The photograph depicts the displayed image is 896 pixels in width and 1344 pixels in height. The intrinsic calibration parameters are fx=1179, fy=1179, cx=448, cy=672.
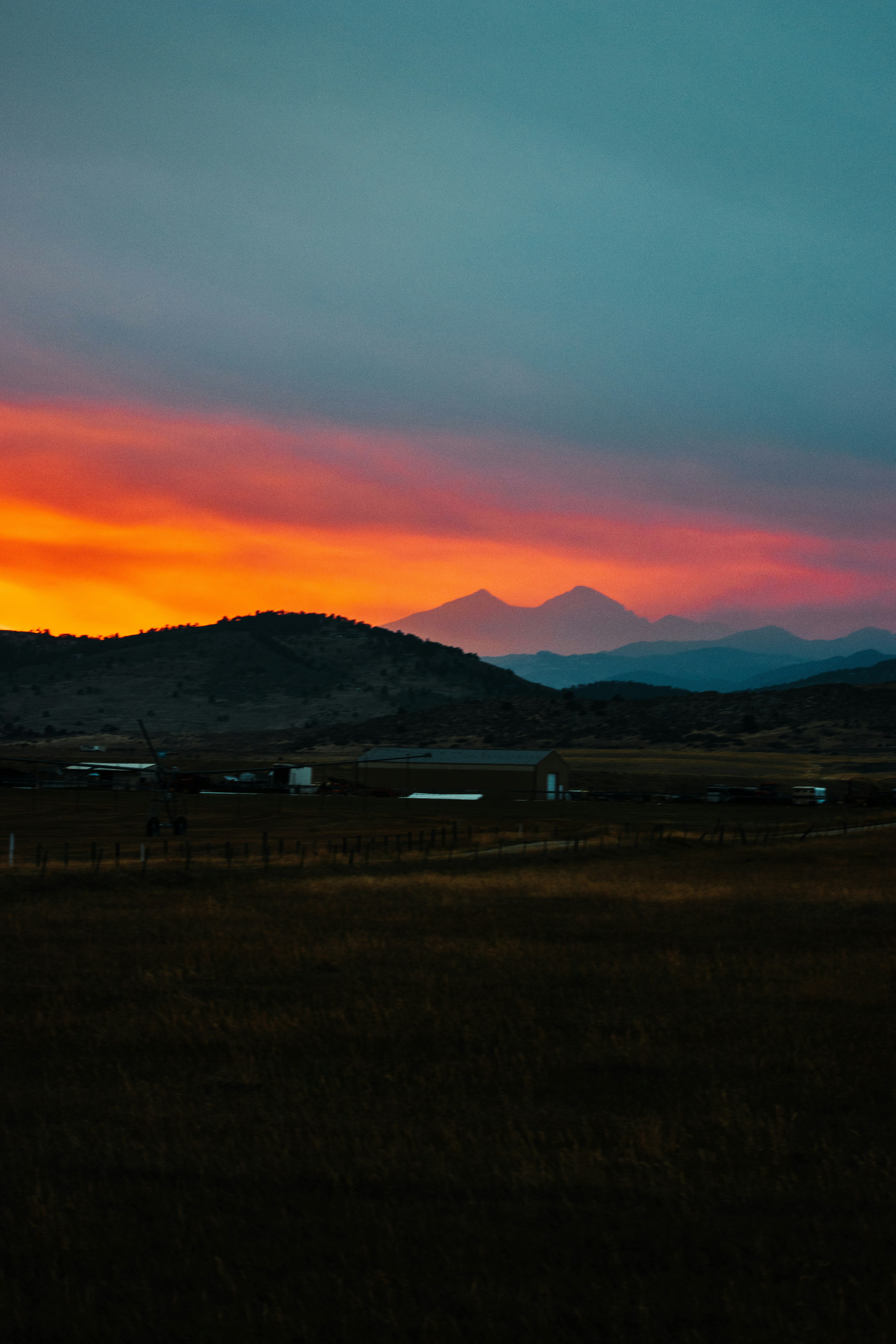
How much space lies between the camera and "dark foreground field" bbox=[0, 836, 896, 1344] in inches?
402

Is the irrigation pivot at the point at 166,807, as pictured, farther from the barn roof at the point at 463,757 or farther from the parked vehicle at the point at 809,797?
the parked vehicle at the point at 809,797

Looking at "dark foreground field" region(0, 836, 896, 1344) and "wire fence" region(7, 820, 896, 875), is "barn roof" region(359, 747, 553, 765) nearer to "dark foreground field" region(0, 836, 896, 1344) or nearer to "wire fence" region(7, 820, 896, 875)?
"wire fence" region(7, 820, 896, 875)

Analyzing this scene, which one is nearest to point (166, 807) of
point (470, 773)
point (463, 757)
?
point (470, 773)

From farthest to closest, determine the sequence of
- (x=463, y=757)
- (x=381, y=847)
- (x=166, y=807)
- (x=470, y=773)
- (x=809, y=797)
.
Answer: (x=463, y=757), (x=470, y=773), (x=809, y=797), (x=166, y=807), (x=381, y=847)

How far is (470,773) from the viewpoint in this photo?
379ft

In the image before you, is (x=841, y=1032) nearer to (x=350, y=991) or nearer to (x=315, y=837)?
(x=350, y=991)

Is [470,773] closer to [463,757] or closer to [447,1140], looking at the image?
[463,757]

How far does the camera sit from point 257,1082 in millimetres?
17203

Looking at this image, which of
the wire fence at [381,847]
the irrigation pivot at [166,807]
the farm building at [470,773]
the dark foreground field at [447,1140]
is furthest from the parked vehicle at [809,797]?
the dark foreground field at [447,1140]

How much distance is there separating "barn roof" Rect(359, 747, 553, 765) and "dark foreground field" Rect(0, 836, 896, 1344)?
83.8 metres

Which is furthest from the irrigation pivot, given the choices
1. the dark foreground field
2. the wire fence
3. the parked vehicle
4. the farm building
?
the parked vehicle

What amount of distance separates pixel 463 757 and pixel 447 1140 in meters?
104

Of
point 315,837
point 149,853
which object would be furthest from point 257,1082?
point 315,837

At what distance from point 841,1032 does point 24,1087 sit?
1327 cm
